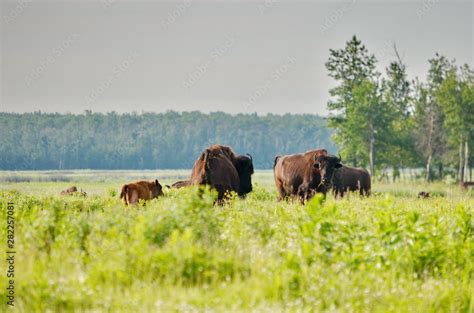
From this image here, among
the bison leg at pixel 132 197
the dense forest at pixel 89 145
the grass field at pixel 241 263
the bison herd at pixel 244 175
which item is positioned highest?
the dense forest at pixel 89 145

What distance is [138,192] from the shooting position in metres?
24.8

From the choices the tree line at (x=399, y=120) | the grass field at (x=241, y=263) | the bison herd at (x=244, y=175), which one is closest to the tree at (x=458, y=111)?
the tree line at (x=399, y=120)

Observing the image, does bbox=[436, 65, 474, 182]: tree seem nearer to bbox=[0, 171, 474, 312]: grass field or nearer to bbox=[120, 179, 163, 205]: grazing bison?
bbox=[120, 179, 163, 205]: grazing bison

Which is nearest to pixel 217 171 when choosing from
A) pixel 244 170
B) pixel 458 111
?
pixel 244 170

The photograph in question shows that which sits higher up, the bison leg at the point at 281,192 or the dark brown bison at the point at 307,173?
the dark brown bison at the point at 307,173

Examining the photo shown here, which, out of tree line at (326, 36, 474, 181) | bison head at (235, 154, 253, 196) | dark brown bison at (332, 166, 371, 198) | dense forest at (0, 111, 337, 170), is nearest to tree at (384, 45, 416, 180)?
tree line at (326, 36, 474, 181)

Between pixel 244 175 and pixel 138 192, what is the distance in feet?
14.9

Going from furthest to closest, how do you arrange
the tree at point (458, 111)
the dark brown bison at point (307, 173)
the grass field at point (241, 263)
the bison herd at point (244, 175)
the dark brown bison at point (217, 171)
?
the tree at point (458, 111), the dark brown bison at point (307, 173), the bison herd at point (244, 175), the dark brown bison at point (217, 171), the grass field at point (241, 263)

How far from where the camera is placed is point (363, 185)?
4453 cm

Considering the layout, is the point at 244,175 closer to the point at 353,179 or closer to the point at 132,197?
the point at 132,197

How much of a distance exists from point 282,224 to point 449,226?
115 inches

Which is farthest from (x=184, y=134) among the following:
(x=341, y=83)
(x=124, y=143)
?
(x=341, y=83)

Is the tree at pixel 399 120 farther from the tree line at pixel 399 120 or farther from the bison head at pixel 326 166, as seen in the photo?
the bison head at pixel 326 166

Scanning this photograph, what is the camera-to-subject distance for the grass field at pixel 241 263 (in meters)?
11.1
